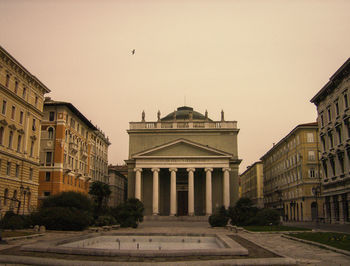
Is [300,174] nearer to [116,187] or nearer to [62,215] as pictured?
[62,215]

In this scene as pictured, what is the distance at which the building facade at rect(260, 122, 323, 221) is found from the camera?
5316cm

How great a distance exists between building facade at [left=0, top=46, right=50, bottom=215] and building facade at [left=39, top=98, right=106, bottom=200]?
6.23 metres

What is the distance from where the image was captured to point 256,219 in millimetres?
31781

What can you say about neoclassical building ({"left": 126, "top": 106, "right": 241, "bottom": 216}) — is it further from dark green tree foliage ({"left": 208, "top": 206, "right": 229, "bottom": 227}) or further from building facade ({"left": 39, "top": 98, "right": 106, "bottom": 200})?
dark green tree foliage ({"left": 208, "top": 206, "right": 229, "bottom": 227})

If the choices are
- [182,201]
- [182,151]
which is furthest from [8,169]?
[182,201]

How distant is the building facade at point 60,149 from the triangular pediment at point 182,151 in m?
9.58

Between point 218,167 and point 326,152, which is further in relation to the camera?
point 218,167

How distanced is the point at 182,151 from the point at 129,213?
66.4 ft

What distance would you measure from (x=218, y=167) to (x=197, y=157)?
3.26 meters

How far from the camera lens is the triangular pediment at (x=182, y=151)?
167ft

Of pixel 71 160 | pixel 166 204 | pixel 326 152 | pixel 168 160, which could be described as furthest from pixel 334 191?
pixel 71 160

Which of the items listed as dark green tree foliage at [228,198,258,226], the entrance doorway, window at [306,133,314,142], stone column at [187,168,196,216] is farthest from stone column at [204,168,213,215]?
window at [306,133,314,142]

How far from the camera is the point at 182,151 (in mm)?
51969

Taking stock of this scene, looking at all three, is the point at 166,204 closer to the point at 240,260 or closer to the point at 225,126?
the point at 225,126
